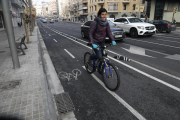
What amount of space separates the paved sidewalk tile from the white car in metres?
10.6

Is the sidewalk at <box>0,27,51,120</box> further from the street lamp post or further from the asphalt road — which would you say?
the asphalt road

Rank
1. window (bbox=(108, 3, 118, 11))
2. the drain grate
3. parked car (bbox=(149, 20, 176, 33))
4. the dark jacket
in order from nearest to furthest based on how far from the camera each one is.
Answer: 1. the drain grate
2. the dark jacket
3. parked car (bbox=(149, 20, 176, 33))
4. window (bbox=(108, 3, 118, 11))

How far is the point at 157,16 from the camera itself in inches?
1083

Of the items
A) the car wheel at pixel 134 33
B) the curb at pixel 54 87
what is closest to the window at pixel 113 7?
the car wheel at pixel 134 33

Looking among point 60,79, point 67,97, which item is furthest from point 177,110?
point 60,79

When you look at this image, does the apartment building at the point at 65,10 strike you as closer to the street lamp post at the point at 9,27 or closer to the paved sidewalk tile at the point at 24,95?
the street lamp post at the point at 9,27

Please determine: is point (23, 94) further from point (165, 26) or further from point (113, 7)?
point (113, 7)

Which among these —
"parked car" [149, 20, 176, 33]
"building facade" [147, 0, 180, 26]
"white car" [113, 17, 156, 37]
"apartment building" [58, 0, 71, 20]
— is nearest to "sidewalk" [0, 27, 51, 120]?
"white car" [113, 17, 156, 37]

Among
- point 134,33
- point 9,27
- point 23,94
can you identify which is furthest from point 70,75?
point 134,33

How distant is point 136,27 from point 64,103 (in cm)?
1156

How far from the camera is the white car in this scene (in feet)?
41.6

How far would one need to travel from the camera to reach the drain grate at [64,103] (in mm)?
3051

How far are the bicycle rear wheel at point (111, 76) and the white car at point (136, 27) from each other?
10171 millimetres

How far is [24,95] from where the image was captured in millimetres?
3246
